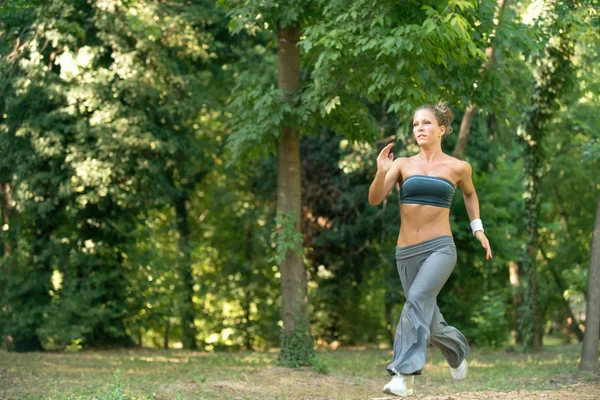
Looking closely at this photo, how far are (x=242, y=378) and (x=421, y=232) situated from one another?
16.4ft

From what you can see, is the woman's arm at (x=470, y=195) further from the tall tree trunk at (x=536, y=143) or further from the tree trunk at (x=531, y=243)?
the tree trunk at (x=531, y=243)

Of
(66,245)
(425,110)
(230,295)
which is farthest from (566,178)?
(425,110)

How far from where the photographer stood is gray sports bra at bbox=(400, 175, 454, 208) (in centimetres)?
698

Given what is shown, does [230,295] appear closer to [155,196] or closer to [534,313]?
[155,196]

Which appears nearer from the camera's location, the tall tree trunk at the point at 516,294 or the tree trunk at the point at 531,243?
the tree trunk at the point at 531,243

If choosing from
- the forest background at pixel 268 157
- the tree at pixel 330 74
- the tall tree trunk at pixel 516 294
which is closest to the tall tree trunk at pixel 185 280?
the forest background at pixel 268 157

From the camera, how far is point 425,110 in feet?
23.3

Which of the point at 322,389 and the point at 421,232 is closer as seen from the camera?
the point at 421,232

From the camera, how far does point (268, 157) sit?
550 inches

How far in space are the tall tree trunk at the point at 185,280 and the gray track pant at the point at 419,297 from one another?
1550cm

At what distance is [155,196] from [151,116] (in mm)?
1719

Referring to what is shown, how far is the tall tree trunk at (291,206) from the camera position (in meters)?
12.6

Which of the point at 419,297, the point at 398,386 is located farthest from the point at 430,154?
the point at 398,386

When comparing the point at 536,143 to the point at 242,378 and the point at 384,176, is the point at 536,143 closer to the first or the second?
the point at 242,378
